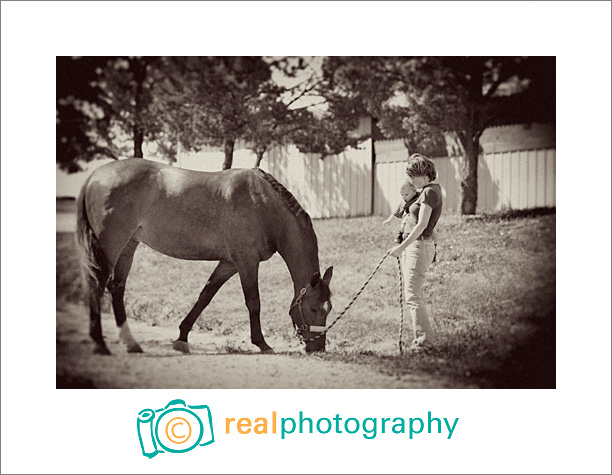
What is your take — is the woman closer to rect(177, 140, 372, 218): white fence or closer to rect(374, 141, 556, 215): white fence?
rect(374, 141, 556, 215): white fence

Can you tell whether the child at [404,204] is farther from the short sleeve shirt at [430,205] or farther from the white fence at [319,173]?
the white fence at [319,173]

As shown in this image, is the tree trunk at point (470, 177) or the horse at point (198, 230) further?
the tree trunk at point (470, 177)

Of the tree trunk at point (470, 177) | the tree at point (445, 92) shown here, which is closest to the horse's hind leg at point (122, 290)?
the tree at point (445, 92)

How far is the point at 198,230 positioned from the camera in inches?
221

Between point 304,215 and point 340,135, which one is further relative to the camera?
point 340,135

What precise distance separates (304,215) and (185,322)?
1.28 meters

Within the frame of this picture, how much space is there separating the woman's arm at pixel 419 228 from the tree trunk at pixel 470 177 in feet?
1.49

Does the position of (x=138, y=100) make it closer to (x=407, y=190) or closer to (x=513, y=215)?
(x=407, y=190)

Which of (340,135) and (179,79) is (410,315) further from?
(179,79)

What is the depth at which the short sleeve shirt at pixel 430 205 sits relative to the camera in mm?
5539

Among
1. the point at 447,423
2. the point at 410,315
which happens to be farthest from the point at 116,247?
the point at 447,423

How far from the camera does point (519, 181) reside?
5742mm

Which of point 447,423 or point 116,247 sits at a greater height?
point 116,247

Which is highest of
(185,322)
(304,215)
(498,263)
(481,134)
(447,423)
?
(481,134)
